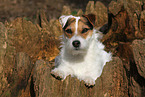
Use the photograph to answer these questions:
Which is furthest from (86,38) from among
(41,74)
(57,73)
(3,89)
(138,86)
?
(3,89)

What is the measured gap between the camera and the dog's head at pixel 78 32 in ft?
12.9

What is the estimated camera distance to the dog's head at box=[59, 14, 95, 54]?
393 centimetres

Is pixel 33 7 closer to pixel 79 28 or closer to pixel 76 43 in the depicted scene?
pixel 79 28

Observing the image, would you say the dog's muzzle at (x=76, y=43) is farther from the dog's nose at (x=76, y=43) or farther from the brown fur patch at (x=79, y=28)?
the brown fur patch at (x=79, y=28)

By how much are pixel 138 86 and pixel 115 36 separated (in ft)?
8.70

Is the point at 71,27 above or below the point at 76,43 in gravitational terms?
above

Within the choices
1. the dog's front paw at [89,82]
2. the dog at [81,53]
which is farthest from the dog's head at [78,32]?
the dog's front paw at [89,82]

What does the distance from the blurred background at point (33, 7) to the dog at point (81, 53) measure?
7975 millimetres

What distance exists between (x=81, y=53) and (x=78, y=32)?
0.55 meters

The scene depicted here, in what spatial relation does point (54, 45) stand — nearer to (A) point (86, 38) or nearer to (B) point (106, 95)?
(A) point (86, 38)

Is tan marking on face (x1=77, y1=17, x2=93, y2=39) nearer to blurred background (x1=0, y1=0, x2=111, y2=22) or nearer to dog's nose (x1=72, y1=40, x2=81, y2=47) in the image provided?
dog's nose (x1=72, y1=40, x2=81, y2=47)

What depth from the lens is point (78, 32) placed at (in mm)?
4051

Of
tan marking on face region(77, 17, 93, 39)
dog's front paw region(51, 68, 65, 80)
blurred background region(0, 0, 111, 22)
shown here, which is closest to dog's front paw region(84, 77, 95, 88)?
dog's front paw region(51, 68, 65, 80)

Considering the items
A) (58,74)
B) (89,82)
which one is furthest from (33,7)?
(89,82)
